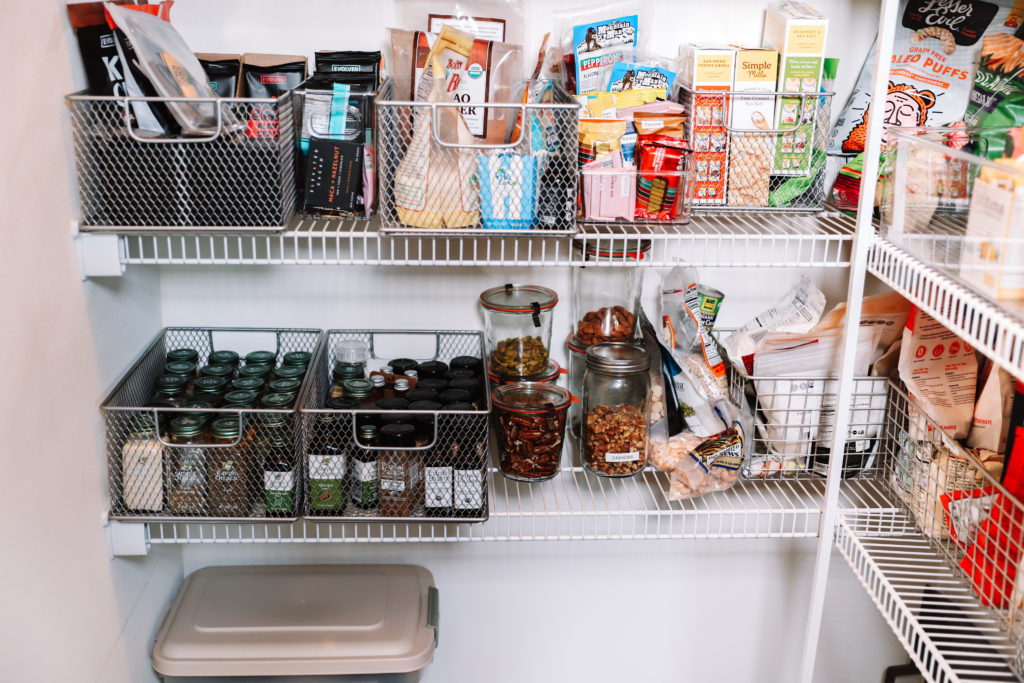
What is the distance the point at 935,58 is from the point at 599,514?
0.83 meters

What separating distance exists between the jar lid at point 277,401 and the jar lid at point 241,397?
0.01 m

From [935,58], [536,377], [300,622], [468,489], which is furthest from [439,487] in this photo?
[935,58]

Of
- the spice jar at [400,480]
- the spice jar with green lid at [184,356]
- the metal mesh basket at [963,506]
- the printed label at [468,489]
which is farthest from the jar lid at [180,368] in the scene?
the metal mesh basket at [963,506]

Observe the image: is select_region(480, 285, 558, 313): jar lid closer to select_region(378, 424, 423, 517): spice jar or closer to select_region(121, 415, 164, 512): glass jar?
select_region(378, 424, 423, 517): spice jar

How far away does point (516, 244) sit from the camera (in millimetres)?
1191

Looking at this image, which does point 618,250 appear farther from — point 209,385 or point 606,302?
point 209,385

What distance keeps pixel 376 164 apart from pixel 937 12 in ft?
2.75

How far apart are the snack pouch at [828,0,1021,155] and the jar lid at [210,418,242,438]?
102 cm

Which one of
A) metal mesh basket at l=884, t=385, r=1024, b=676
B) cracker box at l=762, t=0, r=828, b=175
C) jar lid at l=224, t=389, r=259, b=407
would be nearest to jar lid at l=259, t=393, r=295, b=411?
jar lid at l=224, t=389, r=259, b=407

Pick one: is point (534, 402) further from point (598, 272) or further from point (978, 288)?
point (978, 288)

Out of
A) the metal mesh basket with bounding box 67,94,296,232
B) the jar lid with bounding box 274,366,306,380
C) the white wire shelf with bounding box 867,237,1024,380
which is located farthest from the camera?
the jar lid with bounding box 274,366,306,380

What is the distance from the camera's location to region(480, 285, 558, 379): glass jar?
139 cm

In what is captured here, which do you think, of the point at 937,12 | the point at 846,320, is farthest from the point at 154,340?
the point at 937,12

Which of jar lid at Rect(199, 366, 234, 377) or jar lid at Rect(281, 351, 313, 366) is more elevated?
jar lid at Rect(281, 351, 313, 366)
